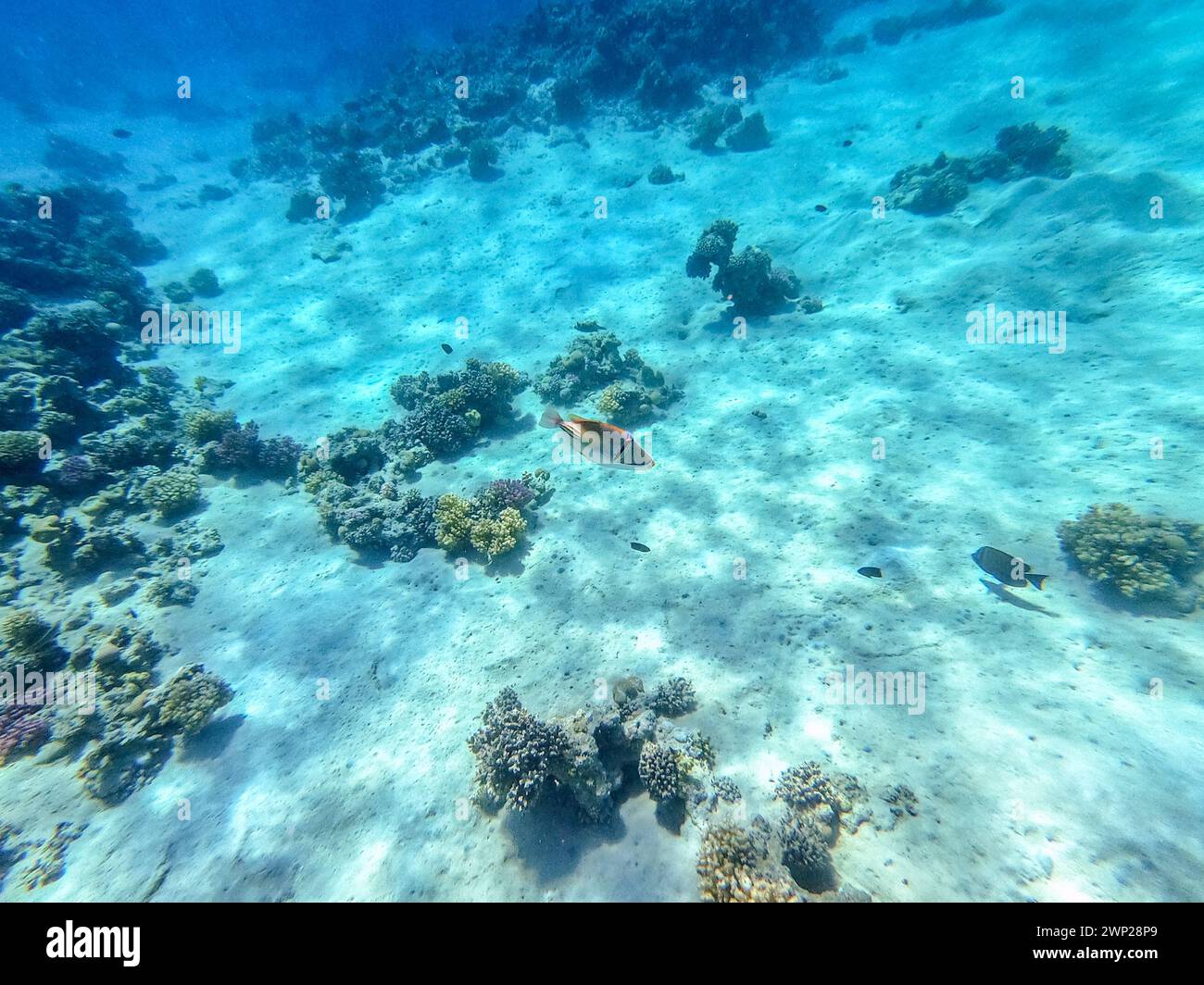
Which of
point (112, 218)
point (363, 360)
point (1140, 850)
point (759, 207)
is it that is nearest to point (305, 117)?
point (112, 218)

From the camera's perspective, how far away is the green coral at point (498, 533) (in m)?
7.99

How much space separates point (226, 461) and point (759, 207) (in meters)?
17.9

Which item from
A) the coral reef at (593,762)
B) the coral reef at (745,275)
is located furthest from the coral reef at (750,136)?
the coral reef at (593,762)

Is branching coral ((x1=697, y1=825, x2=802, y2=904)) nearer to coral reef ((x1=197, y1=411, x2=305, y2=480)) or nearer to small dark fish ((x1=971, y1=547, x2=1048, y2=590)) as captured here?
small dark fish ((x1=971, y1=547, x2=1048, y2=590))

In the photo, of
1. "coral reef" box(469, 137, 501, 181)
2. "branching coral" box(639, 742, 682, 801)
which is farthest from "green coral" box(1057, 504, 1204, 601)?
"coral reef" box(469, 137, 501, 181)

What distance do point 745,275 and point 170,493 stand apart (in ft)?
44.4

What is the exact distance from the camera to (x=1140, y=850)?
3.64 m

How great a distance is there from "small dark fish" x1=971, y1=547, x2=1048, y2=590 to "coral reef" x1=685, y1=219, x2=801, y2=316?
30.0 feet

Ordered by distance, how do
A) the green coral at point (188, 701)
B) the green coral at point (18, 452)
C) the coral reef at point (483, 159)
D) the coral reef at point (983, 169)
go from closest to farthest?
the green coral at point (188, 701), the green coral at point (18, 452), the coral reef at point (983, 169), the coral reef at point (483, 159)

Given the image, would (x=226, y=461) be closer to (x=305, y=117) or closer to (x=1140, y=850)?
(x=1140, y=850)

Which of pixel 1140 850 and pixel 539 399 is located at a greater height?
pixel 539 399

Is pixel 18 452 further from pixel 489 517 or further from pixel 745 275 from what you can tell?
pixel 745 275

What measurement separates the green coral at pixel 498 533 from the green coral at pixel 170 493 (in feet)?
20.5

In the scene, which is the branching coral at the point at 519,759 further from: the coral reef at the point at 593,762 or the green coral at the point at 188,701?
the green coral at the point at 188,701
